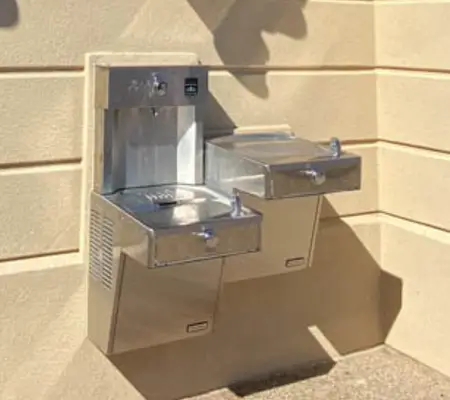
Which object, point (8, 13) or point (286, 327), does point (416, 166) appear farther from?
point (8, 13)

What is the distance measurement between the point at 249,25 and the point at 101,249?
0.40 meters

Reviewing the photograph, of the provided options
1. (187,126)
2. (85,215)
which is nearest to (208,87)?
(187,126)

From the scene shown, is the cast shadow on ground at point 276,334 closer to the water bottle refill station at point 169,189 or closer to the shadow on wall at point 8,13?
the water bottle refill station at point 169,189

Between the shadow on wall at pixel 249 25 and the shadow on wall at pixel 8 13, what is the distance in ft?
0.81

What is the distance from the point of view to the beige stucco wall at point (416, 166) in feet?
3.82

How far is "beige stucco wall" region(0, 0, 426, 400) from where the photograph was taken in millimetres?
988

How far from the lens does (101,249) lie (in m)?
0.99

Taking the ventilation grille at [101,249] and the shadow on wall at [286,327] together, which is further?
the shadow on wall at [286,327]

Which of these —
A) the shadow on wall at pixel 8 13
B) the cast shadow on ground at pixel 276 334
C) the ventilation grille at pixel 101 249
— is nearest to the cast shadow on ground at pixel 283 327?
the cast shadow on ground at pixel 276 334

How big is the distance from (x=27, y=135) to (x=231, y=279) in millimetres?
342

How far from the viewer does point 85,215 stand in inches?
40.3

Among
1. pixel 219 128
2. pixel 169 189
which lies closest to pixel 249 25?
pixel 219 128

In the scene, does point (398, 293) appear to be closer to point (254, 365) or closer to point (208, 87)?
point (254, 365)

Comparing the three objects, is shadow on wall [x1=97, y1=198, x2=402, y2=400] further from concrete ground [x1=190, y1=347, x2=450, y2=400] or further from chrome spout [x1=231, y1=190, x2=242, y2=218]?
chrome spout [x1=231, y1=190, x2=242, y2=218]
